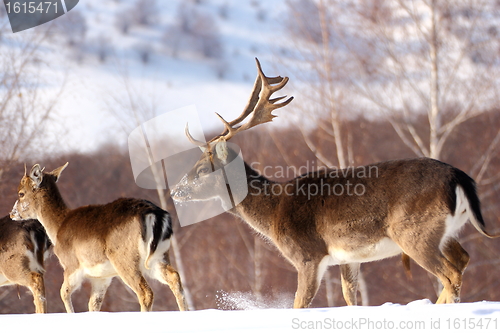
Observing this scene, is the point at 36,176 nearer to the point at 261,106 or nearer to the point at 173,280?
the point at 173,280

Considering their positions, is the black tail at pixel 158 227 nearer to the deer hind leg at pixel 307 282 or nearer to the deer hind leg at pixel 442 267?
the deer hind leg at pixel 307 282

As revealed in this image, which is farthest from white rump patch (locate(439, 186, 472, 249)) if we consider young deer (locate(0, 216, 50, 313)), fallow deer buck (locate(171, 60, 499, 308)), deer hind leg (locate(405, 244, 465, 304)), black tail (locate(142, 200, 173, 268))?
young deer (locate(0, 216, 50, 313))

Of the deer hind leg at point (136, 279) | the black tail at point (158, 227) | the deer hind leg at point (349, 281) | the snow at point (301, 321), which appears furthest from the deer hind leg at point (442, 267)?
the deer hind leg at point (136, 279)

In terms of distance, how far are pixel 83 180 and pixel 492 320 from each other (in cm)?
2015

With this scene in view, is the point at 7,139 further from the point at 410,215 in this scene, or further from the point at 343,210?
the point at 410,215

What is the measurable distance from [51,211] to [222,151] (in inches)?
112

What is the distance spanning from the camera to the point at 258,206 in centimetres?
742

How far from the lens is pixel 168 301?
19.7m

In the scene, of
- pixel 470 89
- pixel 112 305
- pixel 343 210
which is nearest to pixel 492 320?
pixel 343 210

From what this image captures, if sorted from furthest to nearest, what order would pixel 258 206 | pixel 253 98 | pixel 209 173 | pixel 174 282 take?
pixel 253 98
pixel 209 173
pixel 258 206
pixel 174 282

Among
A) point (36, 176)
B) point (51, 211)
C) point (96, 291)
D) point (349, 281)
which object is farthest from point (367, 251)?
point (36, 176)

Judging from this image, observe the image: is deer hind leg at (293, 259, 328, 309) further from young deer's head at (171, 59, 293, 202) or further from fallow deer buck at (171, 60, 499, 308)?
young deer's head at (171, 59, 293, 202)

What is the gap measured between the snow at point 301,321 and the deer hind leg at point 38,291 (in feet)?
10.5

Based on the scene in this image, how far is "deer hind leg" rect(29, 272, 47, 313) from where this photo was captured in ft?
26.6
